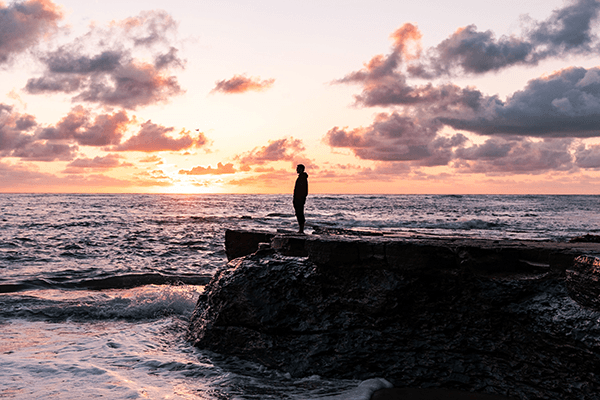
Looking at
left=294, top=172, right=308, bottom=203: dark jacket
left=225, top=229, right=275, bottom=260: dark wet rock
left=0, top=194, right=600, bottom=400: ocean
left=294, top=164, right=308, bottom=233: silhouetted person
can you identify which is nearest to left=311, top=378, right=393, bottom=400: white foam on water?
left=0, top=194, right=600, bottom=400: ocean

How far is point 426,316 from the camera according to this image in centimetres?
525

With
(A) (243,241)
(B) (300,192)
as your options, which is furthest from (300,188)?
(A) (243,241)

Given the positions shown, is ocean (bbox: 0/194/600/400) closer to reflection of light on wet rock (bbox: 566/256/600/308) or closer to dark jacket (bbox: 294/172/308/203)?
reflection of light on wet rock (bbox: 566/256/600/308)

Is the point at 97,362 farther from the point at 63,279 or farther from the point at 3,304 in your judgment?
the point at 63,279

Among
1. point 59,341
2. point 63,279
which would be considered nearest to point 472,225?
point 63,279

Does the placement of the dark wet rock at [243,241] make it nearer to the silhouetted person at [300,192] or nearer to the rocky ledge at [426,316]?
the silhouetted person at [300,192]

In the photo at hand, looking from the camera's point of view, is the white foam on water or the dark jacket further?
the dark jacket

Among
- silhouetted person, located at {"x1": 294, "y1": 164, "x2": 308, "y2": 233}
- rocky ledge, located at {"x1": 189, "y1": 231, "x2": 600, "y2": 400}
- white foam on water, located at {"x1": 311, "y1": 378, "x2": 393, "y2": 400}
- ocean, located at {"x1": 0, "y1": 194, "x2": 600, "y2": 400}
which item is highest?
silhouetted person, located at {"x1": 294, "y1": 164, "x2": 308, "y2": 233}

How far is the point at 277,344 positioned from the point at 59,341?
12.3ft

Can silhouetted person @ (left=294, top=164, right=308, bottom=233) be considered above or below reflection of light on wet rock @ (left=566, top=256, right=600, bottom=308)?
above

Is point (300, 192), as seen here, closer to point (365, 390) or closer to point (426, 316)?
point (426, 316)

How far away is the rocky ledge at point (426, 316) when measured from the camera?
4539 millimetres

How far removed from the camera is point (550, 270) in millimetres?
5082

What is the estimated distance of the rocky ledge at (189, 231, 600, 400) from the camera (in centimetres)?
454
